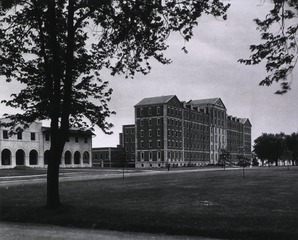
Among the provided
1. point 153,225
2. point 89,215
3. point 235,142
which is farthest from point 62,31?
point 235,142

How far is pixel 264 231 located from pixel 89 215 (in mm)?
5440

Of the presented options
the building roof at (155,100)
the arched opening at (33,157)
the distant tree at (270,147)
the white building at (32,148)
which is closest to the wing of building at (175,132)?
the building roof at (155,100)

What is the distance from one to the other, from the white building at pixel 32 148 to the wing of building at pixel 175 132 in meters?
11.7

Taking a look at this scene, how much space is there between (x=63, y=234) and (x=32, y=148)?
6184 centimetres

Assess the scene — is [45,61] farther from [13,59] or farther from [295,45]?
[295,45]

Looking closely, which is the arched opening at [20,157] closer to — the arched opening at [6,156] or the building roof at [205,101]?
the arched opening at [6,156]

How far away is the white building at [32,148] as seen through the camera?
6494 centimetres

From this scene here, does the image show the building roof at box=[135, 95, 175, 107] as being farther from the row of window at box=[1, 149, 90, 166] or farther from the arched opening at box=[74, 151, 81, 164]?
the arched opening at box=[74, 151, 81, 164]

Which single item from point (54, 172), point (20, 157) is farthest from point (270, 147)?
point (54, 172)

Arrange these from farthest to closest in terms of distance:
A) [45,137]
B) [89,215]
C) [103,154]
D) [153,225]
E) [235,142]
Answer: [235,142] < [103,154] < [45,137] < [89,215] < [153,225]

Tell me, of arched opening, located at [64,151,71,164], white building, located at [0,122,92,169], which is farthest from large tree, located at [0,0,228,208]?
arched opening, located at [64,151,71,164]

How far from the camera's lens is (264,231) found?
940cm

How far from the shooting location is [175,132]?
94.2 m

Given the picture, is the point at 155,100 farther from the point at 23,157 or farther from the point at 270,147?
the point at 270,147
